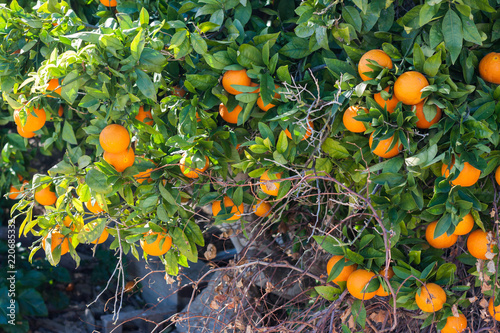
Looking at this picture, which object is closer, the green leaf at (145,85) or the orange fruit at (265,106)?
the green leaf at (145,85)

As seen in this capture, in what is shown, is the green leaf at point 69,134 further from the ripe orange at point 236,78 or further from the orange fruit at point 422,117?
the orange fruit at point 422,117

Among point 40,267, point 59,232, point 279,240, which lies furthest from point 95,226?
point 40,267

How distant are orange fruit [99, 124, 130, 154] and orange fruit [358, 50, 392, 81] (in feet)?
2.38

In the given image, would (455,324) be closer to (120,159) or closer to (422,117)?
(422,117)

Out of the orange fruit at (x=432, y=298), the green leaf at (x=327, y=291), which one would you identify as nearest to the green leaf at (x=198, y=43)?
the green leaf at (x=327, y=291)

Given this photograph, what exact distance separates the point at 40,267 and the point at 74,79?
251cm

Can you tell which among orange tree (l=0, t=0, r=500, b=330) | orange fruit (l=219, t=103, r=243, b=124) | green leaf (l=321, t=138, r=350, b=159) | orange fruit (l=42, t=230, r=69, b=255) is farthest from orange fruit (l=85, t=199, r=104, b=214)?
green leaf (l=321, t=138, r=350, b=159)

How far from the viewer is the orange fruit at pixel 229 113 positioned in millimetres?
1358

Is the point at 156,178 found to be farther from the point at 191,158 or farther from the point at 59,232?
the point at 59,232

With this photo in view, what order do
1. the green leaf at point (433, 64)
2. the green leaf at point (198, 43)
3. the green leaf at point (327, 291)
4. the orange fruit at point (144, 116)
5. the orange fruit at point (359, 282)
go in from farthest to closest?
1. the orange fruit at point (144, 116)
2. the green leaf at point (327, 291)
3. the orange fruit at point (359, 282)
4. the green leaf at point (198, 43)
5. the green leaf at point (433, 64)

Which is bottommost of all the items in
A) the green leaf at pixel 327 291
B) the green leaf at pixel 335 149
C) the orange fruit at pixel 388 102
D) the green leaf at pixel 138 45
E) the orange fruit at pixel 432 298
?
the green leaf at pixel 327 291

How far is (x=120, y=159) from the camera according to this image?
4.26ft

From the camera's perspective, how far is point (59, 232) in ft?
4.71

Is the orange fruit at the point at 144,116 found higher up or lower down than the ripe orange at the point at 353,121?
lower down
